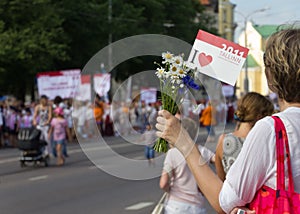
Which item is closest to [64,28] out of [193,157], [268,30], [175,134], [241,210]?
[268,30]

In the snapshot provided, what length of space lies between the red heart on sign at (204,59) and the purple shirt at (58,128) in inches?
577

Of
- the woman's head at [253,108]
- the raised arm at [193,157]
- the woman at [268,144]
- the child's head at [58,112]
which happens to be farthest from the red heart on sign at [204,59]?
the child's head at [58,112]

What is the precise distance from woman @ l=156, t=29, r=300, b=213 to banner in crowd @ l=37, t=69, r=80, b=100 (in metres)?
26.7

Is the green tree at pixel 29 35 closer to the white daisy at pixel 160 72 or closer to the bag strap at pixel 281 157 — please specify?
the white daisy at pixel 160 72

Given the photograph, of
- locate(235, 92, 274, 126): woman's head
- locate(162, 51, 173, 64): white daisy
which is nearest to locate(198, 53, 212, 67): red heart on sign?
locate(162, 51, 173, 64): white daisy

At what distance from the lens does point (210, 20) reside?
5941cm

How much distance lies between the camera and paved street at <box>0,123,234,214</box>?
10381mm

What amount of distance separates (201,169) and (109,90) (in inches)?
68.9

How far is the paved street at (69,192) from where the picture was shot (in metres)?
10.4

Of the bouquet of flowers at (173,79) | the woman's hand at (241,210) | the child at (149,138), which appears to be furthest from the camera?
the child at (149,138)

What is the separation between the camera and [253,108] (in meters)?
4.59

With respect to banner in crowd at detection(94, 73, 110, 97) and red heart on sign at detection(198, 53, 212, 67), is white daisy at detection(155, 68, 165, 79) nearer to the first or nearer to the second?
red heart on sign at detection(198, 53, 212, 67)

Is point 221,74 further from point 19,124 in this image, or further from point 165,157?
point 19,124

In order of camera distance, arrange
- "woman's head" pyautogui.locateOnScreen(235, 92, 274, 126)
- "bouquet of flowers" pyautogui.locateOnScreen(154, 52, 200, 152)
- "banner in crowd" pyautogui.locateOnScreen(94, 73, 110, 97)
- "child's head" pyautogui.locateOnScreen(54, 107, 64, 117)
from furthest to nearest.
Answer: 1. "child's head" pyautogui.locateOnScreen(54, 107, 64, 117)
2. "woman's head" pyautogui.locateOnScreen(235, 92, 274, 126)
3. "banner in crowd" pyautogui.locateOnScreen(94, 73, 110, 97)
4. "bouquet of flowers" pyautogui.locateOnScreen(154, 52, 200, 152)
